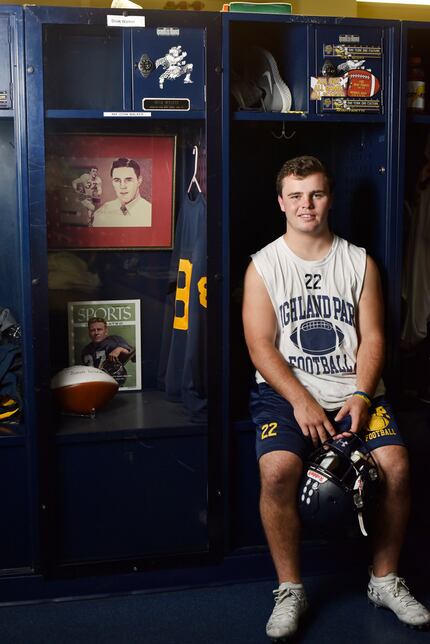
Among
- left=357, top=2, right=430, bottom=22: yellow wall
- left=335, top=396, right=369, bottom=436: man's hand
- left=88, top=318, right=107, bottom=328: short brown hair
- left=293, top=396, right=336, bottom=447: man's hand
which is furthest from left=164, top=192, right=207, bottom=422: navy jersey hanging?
left=357, top=2, right=430, bottom=22: yellow wall

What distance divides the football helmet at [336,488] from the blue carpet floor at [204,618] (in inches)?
13.1

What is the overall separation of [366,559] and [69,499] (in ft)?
3.40

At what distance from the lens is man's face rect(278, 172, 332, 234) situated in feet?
7.48

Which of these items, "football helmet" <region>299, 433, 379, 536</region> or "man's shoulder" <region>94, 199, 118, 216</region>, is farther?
"man's shoulder" <region>94, 199, 118, 216</region>

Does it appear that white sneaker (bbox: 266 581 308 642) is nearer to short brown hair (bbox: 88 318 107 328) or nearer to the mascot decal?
short brown hair (bbox: 88 318 107 328)

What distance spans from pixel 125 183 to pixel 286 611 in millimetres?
1504

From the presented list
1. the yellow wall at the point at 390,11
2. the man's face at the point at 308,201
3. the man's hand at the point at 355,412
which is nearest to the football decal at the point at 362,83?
the man's face at the point at 308,201

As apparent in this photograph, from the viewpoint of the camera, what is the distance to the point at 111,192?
2512 millimetres

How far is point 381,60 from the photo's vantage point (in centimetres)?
236

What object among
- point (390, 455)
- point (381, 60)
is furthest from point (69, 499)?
point (381, 60)

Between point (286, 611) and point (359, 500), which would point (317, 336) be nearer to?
point (359, 500)

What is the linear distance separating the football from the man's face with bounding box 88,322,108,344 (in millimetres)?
171

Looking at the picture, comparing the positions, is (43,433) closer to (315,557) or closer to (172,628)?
(172,628)

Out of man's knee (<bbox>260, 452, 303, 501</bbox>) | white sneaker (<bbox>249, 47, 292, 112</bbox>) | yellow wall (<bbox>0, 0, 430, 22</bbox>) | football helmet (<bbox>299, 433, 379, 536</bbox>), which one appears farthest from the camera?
yellow wall (<bbox>0, 0, 430, 22</bbox>)
